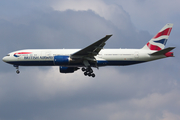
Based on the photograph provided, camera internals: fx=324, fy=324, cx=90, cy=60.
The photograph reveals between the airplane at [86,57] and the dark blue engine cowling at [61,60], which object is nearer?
the dark blue engine cowling at [61,60]

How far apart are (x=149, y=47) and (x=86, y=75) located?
33.1 feet

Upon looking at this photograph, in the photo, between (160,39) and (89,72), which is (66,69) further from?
(160,39)

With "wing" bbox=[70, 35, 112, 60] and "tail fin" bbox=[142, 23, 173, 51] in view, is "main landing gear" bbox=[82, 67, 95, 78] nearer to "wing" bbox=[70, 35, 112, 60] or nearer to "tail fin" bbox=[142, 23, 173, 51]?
"wing" bbox=[70, 35, 112, 60]

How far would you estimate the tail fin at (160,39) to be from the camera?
47.5 metres

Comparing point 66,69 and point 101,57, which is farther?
point 66,69

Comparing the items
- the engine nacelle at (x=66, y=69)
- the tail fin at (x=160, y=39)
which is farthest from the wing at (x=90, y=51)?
the tail fin at (x=160, y=39)

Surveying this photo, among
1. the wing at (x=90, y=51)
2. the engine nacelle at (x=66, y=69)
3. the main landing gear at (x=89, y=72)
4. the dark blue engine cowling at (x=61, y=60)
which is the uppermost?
the wing at (x=90, y=51)

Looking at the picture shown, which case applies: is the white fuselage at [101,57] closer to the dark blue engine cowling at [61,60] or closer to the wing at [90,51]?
the dark blue engine cowling at [61,60]

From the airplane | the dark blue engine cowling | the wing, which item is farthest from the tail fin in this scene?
the dark blue engine cowling

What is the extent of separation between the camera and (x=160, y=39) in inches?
1896

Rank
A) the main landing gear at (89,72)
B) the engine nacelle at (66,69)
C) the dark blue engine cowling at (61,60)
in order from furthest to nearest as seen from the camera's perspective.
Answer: the engine nacelle at (66,69)
the main landing gear at (89,72)
the dark blue engine cowling at (61,60)

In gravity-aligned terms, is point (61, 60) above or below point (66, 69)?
above

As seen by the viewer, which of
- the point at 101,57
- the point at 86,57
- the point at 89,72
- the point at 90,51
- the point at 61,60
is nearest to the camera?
the point at 90,51

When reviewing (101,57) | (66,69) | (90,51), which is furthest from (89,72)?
(66,69)
